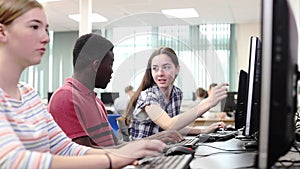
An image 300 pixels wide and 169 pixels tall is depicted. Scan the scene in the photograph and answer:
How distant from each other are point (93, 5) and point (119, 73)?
13.7 feet

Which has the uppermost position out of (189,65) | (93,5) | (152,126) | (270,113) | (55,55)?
(93,5)

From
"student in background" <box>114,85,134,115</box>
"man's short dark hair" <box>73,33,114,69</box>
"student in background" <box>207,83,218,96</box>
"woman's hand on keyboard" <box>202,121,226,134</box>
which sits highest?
"man's short dark hair" <box>73,33,114,69</box>

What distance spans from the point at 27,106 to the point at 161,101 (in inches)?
22.7

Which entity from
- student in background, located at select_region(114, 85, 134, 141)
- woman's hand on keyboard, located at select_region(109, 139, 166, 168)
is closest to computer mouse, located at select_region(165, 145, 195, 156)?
student in background, located at select_region(114, 85, 134, 141)

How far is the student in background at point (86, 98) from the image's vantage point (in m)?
1.15

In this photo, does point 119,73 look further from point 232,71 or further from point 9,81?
point 232,71

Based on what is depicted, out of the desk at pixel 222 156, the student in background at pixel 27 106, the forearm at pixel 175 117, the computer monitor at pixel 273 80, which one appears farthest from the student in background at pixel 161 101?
the computer monitor at pixel 273 80

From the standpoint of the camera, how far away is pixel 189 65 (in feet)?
3.87

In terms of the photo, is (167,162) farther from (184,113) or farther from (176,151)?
(184,113)

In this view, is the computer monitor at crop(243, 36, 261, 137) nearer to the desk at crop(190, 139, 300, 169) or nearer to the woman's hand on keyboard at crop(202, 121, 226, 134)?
the desk at crop(190, 139, 300, 169)

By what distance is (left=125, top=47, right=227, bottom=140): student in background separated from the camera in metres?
1.15

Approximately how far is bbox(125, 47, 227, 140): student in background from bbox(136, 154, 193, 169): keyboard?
0.14 meters

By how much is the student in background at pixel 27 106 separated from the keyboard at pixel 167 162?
82 mm

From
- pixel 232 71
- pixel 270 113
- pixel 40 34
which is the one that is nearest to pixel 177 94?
pixel 40 34
